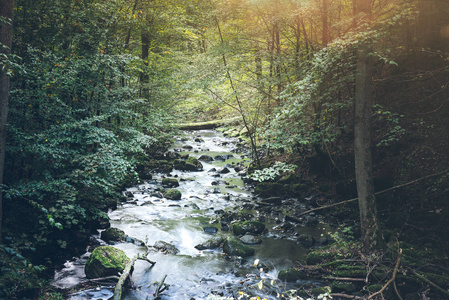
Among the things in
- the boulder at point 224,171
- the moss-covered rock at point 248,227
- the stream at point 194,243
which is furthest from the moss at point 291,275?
the boulder at point 224,171

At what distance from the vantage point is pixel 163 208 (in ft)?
34.9

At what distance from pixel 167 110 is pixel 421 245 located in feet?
38.7

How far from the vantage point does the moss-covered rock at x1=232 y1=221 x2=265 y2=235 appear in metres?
8.75

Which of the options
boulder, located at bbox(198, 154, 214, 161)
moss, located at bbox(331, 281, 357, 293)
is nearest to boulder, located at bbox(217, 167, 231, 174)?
boulder, located at bbox(198, 154, 214, 161)

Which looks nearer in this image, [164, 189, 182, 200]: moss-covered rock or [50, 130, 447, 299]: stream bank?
[50, 130, 447, 299]: stream bank

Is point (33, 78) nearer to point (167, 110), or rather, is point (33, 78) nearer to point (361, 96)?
point (361, 96)

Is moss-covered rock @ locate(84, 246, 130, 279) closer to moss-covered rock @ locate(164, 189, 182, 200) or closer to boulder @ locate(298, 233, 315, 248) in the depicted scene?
boulder @ locate(298, 233, 315, 248)

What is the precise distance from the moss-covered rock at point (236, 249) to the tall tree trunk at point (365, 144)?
113 inches

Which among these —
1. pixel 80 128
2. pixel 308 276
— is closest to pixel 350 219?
pixel 308 276

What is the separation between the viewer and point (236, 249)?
24.5 ft

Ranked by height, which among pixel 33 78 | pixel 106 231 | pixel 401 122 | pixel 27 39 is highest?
pixel 27 39

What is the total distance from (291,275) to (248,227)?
260 cm

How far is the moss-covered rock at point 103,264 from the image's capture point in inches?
238

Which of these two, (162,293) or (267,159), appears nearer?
(162,293)
